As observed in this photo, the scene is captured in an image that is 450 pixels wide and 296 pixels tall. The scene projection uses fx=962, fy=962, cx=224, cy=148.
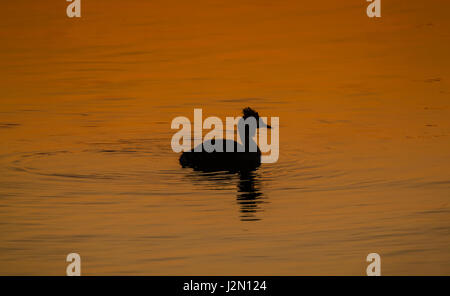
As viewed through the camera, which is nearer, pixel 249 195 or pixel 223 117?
pixel 249 195

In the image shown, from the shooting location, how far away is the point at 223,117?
17.0 m

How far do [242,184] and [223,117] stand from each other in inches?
157

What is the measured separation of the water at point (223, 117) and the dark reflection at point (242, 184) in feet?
0.12

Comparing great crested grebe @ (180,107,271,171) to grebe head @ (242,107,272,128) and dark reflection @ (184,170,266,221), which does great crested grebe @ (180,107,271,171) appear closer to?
Answer: dark reflection @ (184,170,266,221)

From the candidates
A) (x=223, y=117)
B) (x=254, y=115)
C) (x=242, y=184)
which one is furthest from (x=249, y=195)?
(x=223, y=117)

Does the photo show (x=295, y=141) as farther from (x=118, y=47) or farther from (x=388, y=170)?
(x=118, y=47)

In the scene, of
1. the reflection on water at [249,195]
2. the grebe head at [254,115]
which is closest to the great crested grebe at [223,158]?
the reflection on water at [249,195]

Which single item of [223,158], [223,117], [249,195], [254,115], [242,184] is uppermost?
[223,117]

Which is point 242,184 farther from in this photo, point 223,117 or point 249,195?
point 223,117

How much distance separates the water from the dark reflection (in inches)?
1.4

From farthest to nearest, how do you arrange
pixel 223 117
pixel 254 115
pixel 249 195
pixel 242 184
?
pixel 223 117 < pixel 254 115 < pixel 242 184 < pixel 249 195

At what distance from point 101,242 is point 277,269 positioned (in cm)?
208

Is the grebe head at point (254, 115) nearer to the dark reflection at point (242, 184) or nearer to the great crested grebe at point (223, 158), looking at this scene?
the great crested grebe at point (223, 158)

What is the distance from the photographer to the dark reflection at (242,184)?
1180cm
